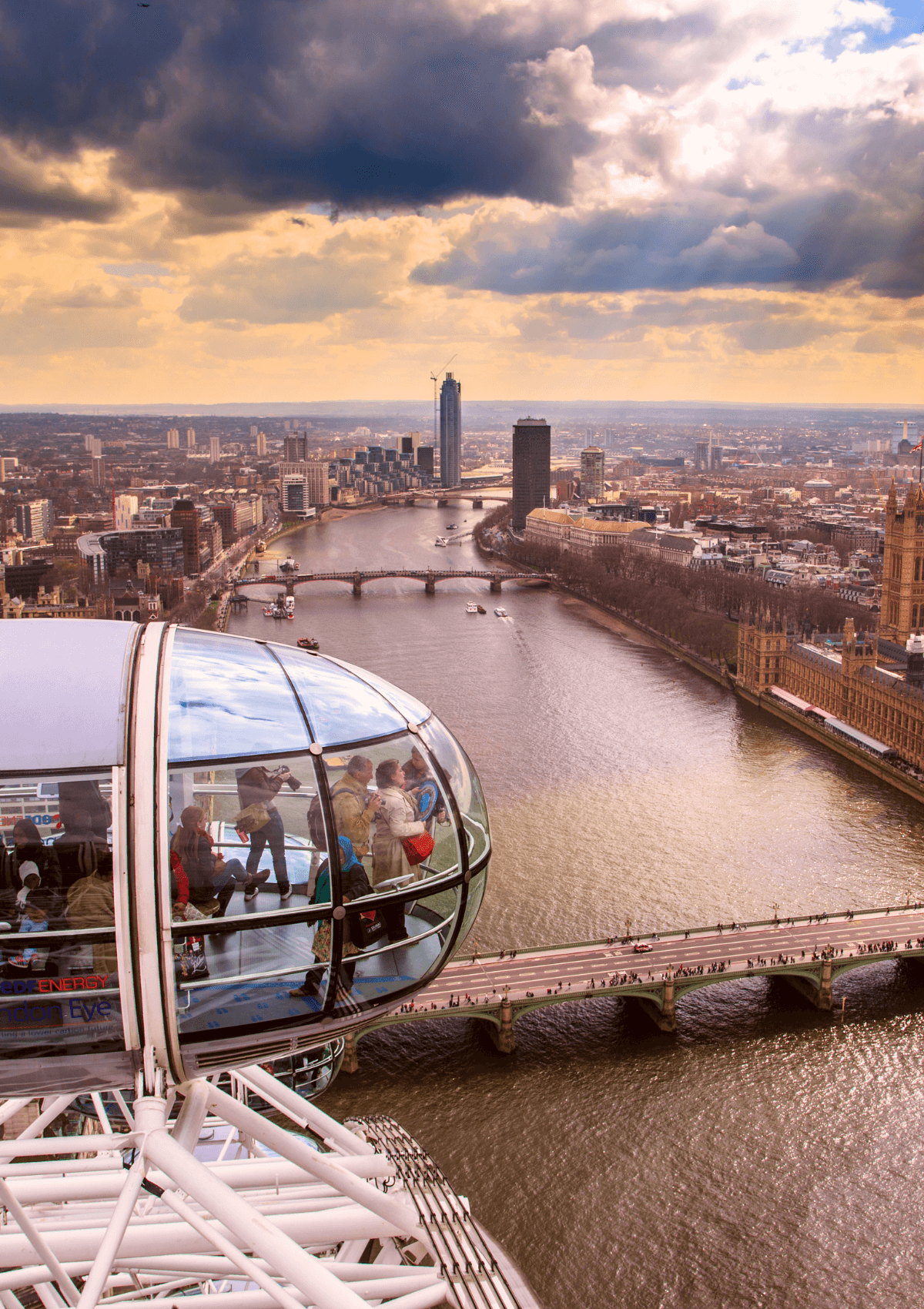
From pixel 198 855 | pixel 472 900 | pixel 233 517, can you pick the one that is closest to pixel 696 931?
pixel 472 900

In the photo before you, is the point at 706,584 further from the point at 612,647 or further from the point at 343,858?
the point at 343,858

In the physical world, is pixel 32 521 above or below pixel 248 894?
below

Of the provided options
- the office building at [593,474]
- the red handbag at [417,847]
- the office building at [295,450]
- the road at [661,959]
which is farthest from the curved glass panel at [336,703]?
the office building at [295,450]

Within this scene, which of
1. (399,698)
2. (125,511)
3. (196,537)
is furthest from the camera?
(125,511)

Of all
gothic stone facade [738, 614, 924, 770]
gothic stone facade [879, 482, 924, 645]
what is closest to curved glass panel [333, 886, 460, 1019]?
gothic stone facade [738, 614, 924, 770]

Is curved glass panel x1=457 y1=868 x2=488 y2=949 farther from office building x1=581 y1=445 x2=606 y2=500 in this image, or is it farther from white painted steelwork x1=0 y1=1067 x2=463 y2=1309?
office building x1=581 y1=445 x2=606 y2=500

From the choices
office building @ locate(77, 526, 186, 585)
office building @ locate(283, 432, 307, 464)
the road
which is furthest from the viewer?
office building @ locate(283, 432, 307, 464)

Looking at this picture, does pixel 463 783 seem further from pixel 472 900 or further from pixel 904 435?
pixel 904 435
